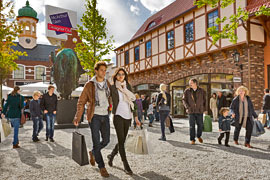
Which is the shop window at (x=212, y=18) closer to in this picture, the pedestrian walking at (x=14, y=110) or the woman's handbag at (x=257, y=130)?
the woman's handbag at (x=257, y=130)

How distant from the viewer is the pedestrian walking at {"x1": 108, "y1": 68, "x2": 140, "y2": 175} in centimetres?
381

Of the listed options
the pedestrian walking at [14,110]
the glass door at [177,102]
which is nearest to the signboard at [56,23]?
the glass door at [177,102]

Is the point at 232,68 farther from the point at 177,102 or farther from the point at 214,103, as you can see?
the point at 177,102

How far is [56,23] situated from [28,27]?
5727 millimetres

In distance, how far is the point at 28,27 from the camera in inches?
1973

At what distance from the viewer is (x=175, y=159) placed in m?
4.73

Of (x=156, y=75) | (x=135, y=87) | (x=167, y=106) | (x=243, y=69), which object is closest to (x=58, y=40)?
(x=135, y=87)

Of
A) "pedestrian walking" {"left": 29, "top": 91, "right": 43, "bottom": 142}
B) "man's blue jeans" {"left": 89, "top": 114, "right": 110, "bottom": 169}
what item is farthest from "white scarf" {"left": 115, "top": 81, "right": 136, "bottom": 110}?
"pedestrian walking" {"left": 29, "top": 91, "right": 43, "bottom": 142}

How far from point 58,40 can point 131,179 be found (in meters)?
53.0

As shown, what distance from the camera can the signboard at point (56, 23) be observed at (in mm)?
50334

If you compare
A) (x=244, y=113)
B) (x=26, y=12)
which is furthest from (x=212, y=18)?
(x=26, y=12)

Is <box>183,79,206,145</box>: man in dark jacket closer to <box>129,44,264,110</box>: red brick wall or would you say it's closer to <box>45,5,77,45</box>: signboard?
<box>129,44,264,110</box>: red brick wall

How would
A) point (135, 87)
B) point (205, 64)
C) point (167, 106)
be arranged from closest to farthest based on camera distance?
point (167, 106), point (205, 64), point (135, 87)

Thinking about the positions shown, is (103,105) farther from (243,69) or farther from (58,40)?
(58,40)
